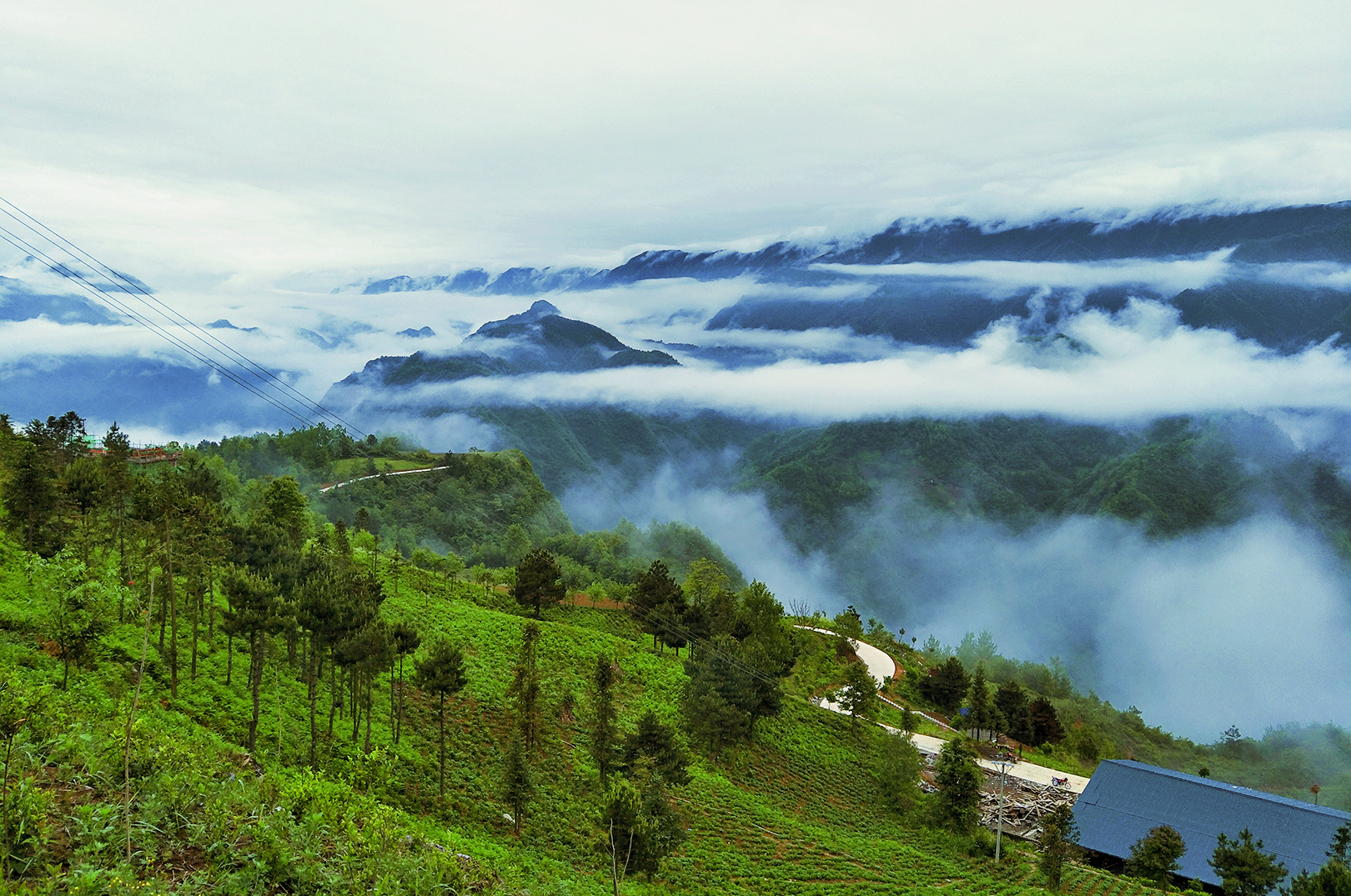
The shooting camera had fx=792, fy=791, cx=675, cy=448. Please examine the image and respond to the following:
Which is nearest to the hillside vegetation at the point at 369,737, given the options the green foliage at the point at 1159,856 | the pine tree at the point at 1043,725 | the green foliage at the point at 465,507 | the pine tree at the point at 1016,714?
the green foliage at the point at 1159,856

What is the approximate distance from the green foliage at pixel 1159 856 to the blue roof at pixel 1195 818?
4207 millimetres

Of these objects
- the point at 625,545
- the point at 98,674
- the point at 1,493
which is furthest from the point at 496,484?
the point at 98,674

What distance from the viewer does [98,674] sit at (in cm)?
2250

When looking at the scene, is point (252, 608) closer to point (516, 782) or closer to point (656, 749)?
point (516, 782)

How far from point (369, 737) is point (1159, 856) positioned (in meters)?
42.5

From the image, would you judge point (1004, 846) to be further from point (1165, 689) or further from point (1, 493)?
point (1165, 689)

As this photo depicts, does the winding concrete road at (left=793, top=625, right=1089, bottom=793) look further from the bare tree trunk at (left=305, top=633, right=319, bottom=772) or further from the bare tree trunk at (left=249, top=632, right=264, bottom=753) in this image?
the bare tree trunk at (left=249, top=632, right=264, bottom=753)

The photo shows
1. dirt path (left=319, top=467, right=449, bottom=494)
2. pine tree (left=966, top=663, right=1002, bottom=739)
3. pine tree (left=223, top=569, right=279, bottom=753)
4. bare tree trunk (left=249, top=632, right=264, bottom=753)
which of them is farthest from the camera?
dirt path (left=319, top=467, right=449, bottom=494)

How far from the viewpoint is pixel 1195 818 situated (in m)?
52.5

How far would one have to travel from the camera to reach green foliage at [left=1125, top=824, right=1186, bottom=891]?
143 feet

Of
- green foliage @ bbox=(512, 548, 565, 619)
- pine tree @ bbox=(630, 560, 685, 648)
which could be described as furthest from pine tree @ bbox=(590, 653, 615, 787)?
green foliage @ bbox=(512, 548, 565, 619)

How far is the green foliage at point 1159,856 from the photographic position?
43719 millimetres

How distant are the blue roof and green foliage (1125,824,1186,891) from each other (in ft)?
13.8

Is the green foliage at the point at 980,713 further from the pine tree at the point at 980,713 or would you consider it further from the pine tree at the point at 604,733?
the pine tree at the point at 604,733
